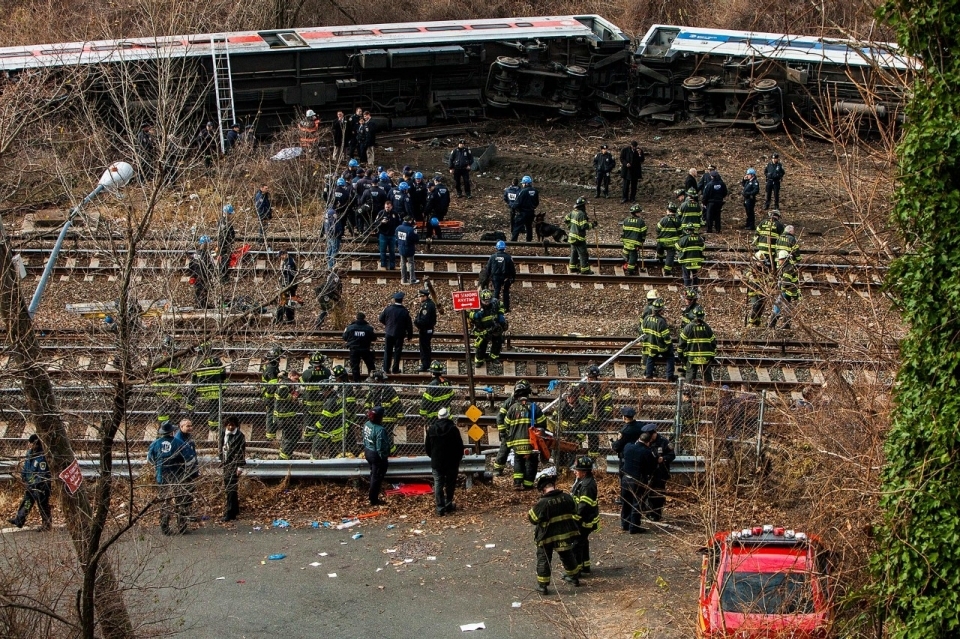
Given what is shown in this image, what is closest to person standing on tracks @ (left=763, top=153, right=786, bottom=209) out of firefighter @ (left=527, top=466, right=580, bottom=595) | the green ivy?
firefighter @ (left=527, top=466, right=580, bottom=595)

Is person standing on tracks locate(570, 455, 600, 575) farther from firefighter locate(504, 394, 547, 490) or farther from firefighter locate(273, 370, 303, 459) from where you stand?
firefighter locate(273, 370, 303, 459)

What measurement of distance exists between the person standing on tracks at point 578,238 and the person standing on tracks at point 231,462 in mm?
8436

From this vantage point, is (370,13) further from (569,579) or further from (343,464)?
(569,579)

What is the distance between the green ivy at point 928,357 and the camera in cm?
976

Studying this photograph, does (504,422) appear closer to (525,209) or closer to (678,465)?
(678,465)

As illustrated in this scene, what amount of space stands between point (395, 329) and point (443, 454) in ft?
12.3

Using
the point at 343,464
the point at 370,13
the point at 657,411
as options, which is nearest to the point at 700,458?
the point at 657,411

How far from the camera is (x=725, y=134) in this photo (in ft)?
99.4

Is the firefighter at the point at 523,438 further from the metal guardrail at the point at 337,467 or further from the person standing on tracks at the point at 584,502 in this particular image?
the person standing on tracks at the point at 584,502

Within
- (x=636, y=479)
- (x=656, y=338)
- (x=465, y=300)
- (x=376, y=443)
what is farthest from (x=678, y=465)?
(x=376, y=443)

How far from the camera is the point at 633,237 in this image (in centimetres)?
2217

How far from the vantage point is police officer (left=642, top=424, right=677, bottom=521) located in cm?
1484

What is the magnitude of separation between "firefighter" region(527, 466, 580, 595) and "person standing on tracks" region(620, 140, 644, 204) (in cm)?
1398

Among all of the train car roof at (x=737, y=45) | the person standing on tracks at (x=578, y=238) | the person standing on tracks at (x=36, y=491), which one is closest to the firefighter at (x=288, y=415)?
the person standing on tracks at (x=36, y=491)
